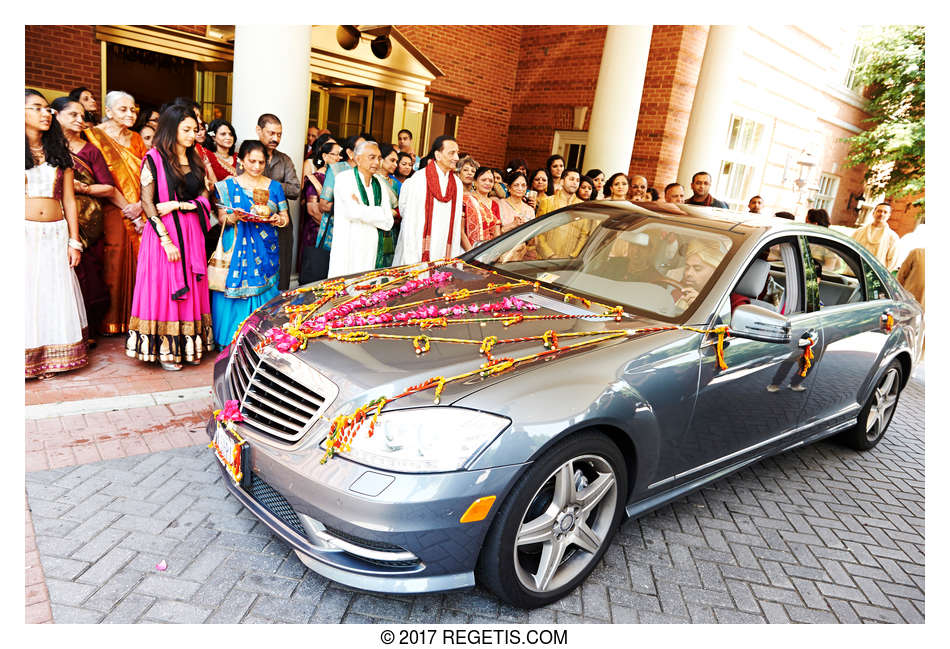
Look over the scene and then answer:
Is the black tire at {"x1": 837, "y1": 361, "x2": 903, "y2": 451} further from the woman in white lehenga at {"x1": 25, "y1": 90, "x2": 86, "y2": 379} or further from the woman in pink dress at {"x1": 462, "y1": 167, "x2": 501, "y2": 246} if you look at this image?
the woman in white lehenga at {"x1": 25, "y1": 90, "x2": 86, "y2": 379}

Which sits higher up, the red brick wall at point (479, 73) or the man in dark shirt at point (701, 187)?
the red brick wall at point (479, 73)

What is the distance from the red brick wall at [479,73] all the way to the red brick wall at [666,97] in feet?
11.4

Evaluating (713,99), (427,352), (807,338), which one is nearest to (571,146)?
(713,99)

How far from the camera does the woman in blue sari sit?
181 inches

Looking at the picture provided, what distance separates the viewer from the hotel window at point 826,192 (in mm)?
18500

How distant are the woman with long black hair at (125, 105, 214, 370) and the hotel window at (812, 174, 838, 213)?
18650 mm

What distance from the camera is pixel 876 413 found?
4.73 metres

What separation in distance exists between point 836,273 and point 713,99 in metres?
7.46

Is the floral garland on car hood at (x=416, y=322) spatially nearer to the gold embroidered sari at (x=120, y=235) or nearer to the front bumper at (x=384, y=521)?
the front bumper at (x=384, y=521)

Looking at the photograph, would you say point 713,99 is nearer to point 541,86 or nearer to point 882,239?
point 882,239

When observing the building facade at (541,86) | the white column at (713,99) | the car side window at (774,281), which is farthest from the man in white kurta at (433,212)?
the white column at (713,99)

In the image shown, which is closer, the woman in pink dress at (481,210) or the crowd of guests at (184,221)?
the crowd of guests at (184,221)

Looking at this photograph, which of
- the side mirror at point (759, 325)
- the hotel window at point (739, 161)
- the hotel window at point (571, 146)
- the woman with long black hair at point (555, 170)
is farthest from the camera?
the hotel window at point (739, 161)

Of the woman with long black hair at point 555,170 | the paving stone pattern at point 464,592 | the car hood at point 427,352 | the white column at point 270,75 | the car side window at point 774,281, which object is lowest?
the paving stone pattern at point 464,592
